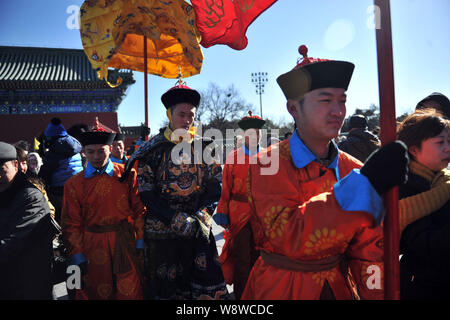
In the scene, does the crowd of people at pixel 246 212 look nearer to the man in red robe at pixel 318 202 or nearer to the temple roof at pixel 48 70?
the man in red robe at pixel 318 202

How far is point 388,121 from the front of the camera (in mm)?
1019

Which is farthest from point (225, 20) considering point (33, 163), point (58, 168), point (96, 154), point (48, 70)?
point (48, 70)

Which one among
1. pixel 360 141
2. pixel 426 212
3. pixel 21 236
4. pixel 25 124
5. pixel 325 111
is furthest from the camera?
pixel 25 124

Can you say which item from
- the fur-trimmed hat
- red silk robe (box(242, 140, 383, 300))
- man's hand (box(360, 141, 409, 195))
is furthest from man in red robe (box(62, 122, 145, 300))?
man's hand (box(360, 141, 409, 195))

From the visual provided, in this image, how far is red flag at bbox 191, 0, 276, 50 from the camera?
270 cm

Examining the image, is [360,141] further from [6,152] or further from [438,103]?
[6,152]

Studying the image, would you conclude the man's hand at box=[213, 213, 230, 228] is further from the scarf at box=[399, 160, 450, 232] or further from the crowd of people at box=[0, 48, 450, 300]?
the scarf at box=[399, 160, 450, 232]

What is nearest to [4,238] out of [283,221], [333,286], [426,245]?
[283,221]

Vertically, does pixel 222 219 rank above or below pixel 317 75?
below

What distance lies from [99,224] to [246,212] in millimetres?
1354

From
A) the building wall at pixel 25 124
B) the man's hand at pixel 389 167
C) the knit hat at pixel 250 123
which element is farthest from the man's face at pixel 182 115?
the building wall at pixel 25 124

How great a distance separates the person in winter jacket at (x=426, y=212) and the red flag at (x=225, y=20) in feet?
5.59

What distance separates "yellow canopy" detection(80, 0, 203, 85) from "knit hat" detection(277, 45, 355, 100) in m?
1.97

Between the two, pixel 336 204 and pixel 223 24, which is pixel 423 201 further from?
pixel 223 24
